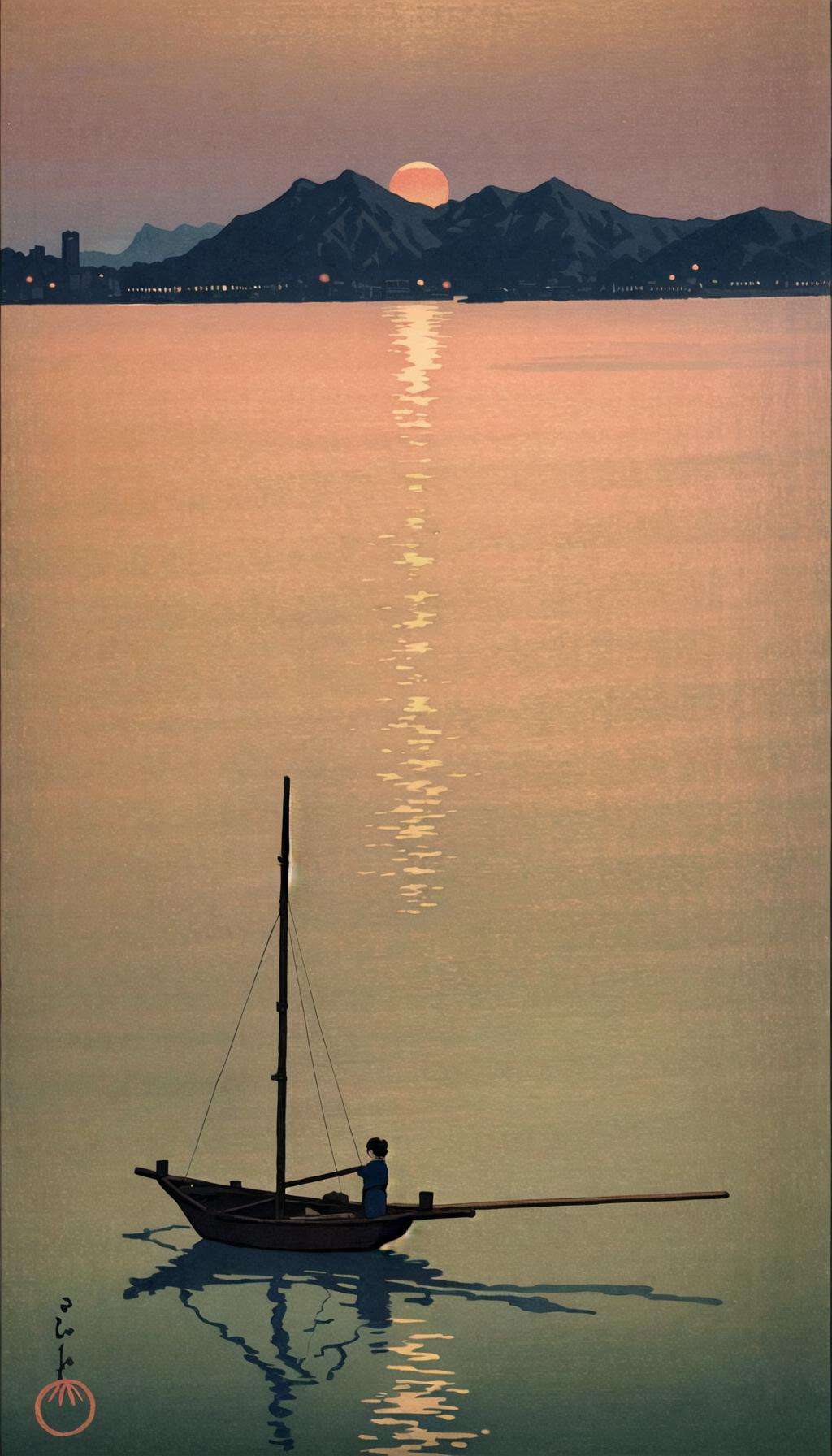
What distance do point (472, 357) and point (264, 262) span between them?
1.02 m

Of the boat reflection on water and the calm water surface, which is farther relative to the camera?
the calm water surface

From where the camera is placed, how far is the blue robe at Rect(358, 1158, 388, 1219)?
955 cm

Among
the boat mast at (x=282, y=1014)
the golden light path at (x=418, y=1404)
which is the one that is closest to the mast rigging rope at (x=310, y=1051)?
the boat mast at (x=282, y=1014)

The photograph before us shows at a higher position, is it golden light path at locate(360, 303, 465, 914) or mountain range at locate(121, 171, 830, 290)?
mountain range at locate(121, 171, 830, 290)

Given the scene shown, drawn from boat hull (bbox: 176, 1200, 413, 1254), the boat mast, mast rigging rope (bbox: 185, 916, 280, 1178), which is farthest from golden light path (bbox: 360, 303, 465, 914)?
boat hull (bbox: 176, 1200, 413, 1254)

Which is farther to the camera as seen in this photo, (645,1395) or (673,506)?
(673,506)

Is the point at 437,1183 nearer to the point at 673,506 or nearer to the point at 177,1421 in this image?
the point at 177,1421

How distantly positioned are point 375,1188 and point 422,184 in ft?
13.1

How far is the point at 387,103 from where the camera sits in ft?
37.0

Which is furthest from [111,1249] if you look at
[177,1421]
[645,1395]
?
[645,1395]

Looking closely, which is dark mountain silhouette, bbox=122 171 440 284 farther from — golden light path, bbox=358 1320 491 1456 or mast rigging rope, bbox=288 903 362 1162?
golden light path, bbox=358 1320 491 1456

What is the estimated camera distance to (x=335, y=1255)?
9.59 m

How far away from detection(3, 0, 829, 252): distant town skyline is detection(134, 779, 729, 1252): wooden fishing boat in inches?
110

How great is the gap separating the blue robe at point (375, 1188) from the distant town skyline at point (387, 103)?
12.5 ft
